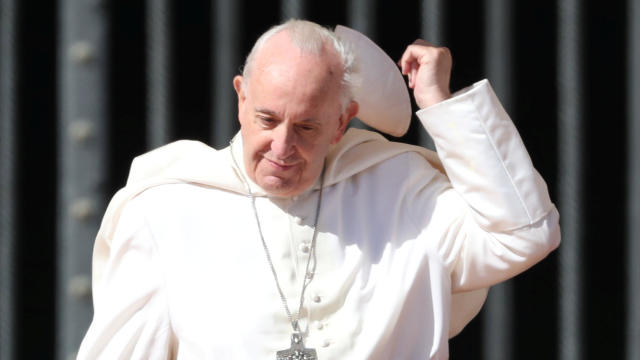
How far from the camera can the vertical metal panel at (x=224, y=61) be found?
4.50m

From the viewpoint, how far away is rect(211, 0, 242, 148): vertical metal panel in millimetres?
4496

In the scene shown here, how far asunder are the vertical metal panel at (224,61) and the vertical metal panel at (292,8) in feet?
0.57

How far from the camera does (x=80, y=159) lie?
444 centimetres

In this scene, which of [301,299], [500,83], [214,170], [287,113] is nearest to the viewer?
[287,113]

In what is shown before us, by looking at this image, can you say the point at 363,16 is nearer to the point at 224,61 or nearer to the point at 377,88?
the point at 224,61

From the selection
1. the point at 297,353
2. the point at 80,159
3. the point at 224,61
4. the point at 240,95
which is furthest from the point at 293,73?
the point at 80,159

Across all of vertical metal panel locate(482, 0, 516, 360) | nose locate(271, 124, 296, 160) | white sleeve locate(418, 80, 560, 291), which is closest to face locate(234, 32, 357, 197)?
nose locate(271, 124, 296, 160)

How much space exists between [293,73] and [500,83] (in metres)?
1.96

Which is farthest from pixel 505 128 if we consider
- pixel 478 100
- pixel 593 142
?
pixel 593 142

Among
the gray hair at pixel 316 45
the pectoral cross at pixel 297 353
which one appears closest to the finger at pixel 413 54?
the gray hair at pixel 316 45

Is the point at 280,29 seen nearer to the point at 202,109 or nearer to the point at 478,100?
the point at 478,100

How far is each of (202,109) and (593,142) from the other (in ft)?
5.02

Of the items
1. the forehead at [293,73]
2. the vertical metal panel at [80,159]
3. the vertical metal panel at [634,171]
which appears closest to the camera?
the forehead at [293,73]

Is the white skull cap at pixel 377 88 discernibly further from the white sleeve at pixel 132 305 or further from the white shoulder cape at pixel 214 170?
the white sleeve at pixel 132 305
